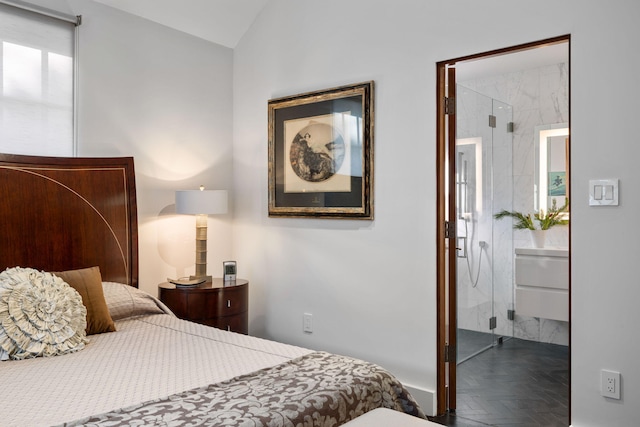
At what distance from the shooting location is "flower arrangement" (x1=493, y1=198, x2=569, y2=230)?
14.5ft

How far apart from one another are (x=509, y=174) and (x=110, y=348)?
357cm

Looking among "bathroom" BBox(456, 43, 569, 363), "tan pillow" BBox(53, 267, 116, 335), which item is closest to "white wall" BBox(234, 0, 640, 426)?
"bathroom" BBox(456, 43, 569, 363)

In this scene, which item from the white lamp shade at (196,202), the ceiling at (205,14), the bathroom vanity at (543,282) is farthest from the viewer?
the bathroom vanity at (543,282)

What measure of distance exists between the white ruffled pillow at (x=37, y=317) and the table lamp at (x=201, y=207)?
3.77ft

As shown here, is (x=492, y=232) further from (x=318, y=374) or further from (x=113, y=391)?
(x=113, y=391)

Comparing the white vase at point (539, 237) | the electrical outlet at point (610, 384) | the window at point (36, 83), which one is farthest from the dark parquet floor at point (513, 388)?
the window at point (36, 83)

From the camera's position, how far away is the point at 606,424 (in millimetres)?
2441

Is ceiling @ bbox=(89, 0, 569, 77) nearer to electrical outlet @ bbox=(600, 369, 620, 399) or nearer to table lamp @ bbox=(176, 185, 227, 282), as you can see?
table lamp @ bbox=(176, 185, 227, 282)

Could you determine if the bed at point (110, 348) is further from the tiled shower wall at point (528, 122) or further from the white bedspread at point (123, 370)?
the tiled shower wall at point (528, 122)

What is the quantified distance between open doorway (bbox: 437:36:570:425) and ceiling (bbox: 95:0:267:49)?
1.70 meters

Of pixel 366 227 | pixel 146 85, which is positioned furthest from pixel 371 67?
pixel 146 85

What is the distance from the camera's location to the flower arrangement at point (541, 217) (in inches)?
174

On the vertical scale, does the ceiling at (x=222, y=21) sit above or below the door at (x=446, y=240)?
above

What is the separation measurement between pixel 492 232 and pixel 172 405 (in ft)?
10.6
